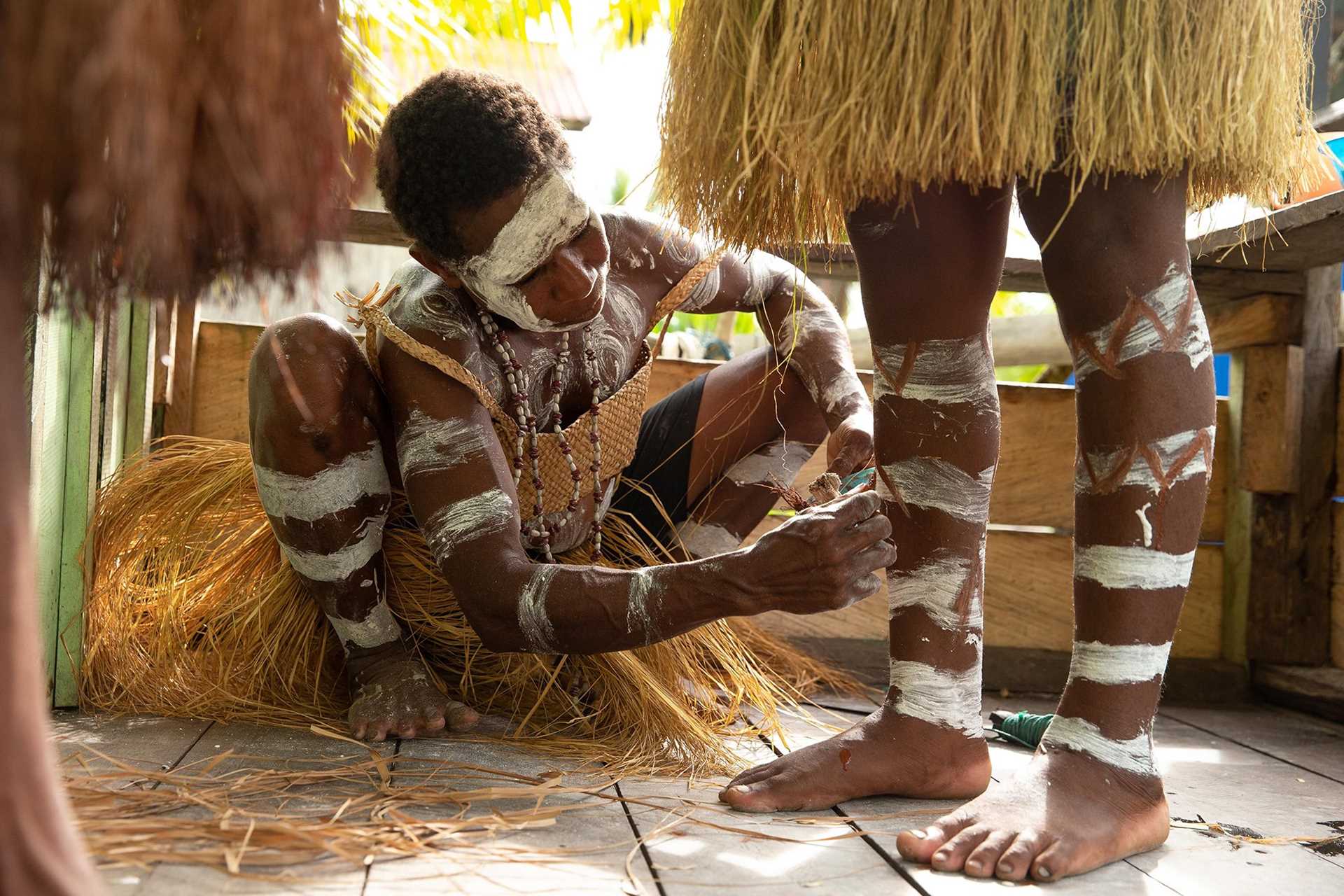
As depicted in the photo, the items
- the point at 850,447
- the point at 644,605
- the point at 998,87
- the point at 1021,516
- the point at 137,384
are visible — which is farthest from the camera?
the point at 1021,516

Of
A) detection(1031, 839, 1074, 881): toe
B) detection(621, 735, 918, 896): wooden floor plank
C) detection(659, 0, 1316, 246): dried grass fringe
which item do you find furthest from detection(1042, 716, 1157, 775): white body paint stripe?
detection(659, 0, 1316, 246): dried grass fringe

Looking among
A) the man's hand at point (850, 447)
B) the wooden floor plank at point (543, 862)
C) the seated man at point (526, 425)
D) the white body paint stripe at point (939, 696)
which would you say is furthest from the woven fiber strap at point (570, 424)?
the white body paint stripe at point (939, 696)

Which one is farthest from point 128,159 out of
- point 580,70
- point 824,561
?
point 580,70

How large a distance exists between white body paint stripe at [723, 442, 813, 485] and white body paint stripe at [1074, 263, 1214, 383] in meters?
0.84

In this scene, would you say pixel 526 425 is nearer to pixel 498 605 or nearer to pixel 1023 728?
pixel 498 605

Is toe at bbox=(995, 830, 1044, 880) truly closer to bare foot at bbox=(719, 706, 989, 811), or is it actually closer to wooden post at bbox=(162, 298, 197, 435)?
bare foot at bbox=(719, 706, 989, 811)

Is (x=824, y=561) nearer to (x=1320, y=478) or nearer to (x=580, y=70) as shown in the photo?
(x=1320, y=478)

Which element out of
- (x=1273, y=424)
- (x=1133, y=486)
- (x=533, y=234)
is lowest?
(x=1133, y=486)

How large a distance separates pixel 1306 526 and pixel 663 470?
56.2 inches

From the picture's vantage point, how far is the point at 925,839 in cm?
116

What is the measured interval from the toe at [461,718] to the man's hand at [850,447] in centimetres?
67

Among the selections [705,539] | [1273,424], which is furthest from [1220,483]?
[705,539]

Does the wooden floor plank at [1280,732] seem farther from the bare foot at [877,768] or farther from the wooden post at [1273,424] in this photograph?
the bare foot at [877,768]

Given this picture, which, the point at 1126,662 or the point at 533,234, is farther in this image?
the point at 533,234
